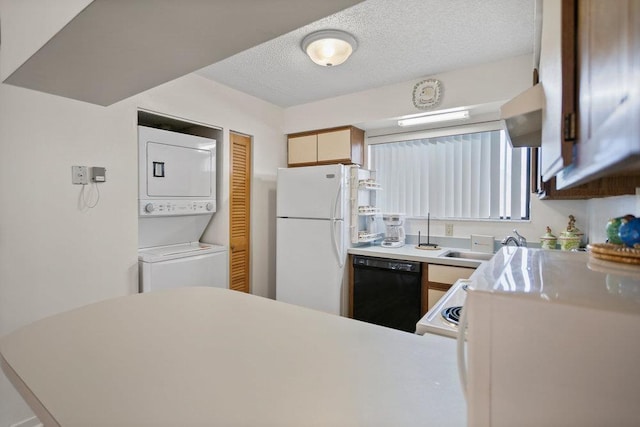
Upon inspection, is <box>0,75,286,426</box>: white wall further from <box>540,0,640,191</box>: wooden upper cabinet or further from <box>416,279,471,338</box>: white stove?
<box>540,0,640,191</box>: wooden upper cabinet

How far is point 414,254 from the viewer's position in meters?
2.67

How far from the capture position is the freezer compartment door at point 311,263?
2910 mm

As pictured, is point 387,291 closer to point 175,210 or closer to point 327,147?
point 327,147

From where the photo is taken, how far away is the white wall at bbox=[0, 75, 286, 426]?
175 centimetres

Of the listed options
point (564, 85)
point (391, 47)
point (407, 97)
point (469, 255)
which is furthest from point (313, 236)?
point (564, 85)

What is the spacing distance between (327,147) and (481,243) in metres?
1.80

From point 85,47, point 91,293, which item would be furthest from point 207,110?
point 85,47

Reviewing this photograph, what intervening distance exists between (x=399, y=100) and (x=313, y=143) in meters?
1.03

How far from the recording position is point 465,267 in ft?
7.92

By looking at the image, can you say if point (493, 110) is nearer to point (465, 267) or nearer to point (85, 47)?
point (465, 267)

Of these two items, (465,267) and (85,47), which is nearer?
(85,47)

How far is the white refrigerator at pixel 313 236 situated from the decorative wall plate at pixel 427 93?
2.91 ft

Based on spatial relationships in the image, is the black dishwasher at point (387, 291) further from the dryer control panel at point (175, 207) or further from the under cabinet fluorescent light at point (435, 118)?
the dryer control panel at point (175, 207)

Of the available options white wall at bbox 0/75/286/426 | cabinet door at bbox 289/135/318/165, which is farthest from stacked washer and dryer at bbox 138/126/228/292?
cabinet door at bbox 289/135/318/165
